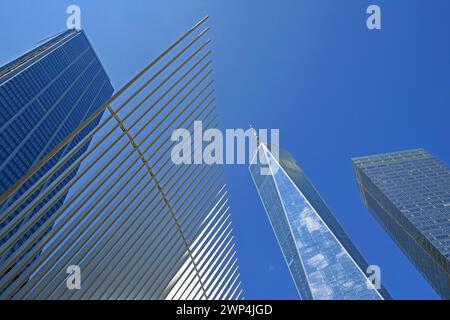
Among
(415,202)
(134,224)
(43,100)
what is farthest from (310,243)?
(134,224)

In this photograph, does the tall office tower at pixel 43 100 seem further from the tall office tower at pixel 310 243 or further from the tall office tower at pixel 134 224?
the tall office tower at pixel 134 224

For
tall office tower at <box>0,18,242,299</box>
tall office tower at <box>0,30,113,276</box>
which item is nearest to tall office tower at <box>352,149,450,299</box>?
tall office tower at <box>0,30,113,276</box>

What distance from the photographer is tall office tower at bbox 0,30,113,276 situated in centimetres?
9350

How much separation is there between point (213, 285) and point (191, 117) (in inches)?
168

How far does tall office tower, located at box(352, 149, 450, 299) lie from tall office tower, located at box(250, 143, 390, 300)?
13.8 meters

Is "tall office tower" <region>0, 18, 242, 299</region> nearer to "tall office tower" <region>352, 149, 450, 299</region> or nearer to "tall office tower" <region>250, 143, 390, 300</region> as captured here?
"tall office tower" <region>352, 149, 450, 299</region>

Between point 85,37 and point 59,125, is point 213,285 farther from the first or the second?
point 85,37

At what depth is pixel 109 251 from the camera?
7.47 meters

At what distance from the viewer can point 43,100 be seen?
11862 centimetres

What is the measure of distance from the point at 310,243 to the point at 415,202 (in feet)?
103

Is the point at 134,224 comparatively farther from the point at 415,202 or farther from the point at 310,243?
the point at 415,202

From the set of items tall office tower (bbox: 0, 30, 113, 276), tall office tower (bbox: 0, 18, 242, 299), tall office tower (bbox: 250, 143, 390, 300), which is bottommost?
tall office tower (bbox: 250, 143, 390, 300)

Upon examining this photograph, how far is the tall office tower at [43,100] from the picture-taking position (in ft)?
307
